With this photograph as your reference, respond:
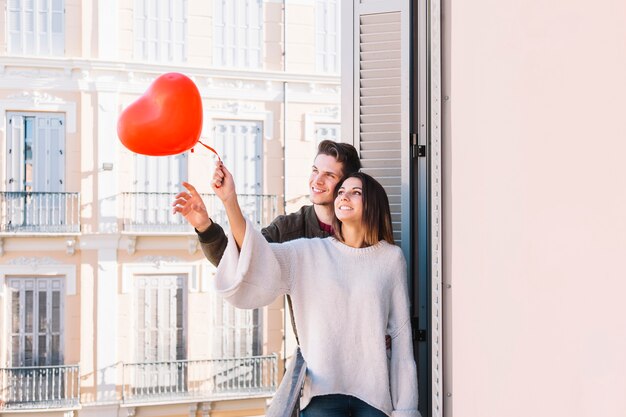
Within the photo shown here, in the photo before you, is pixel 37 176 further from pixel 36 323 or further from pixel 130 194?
pixel 36 323

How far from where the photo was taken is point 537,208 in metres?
0.96

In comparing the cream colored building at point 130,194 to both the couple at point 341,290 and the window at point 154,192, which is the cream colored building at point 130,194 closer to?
the window at point 154,192

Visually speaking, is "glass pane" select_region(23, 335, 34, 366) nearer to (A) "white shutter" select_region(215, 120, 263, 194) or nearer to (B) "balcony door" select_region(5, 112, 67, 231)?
(B) "balcony door" select_region(5, 112, 67, 231)

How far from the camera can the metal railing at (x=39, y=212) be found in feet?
25.3

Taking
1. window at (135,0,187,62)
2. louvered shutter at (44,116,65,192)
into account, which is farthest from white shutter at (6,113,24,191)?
window at (135,0,187,62)

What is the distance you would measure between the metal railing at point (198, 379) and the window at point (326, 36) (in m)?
3.18

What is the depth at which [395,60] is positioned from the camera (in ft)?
6.39

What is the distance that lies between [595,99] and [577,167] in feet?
0.27

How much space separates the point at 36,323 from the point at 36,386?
0.62 metres

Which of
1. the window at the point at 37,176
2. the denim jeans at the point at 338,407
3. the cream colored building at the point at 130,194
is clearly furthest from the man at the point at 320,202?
the window at the point at 37,176

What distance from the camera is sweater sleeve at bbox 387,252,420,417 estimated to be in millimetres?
1504

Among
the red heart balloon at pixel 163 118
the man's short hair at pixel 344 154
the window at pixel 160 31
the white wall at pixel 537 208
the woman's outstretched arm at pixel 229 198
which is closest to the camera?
the white wall at pixel 537 208

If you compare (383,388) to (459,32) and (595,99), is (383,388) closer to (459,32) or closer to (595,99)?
(459,32)

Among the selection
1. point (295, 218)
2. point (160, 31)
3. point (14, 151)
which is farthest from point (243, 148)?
point (295, 218)
